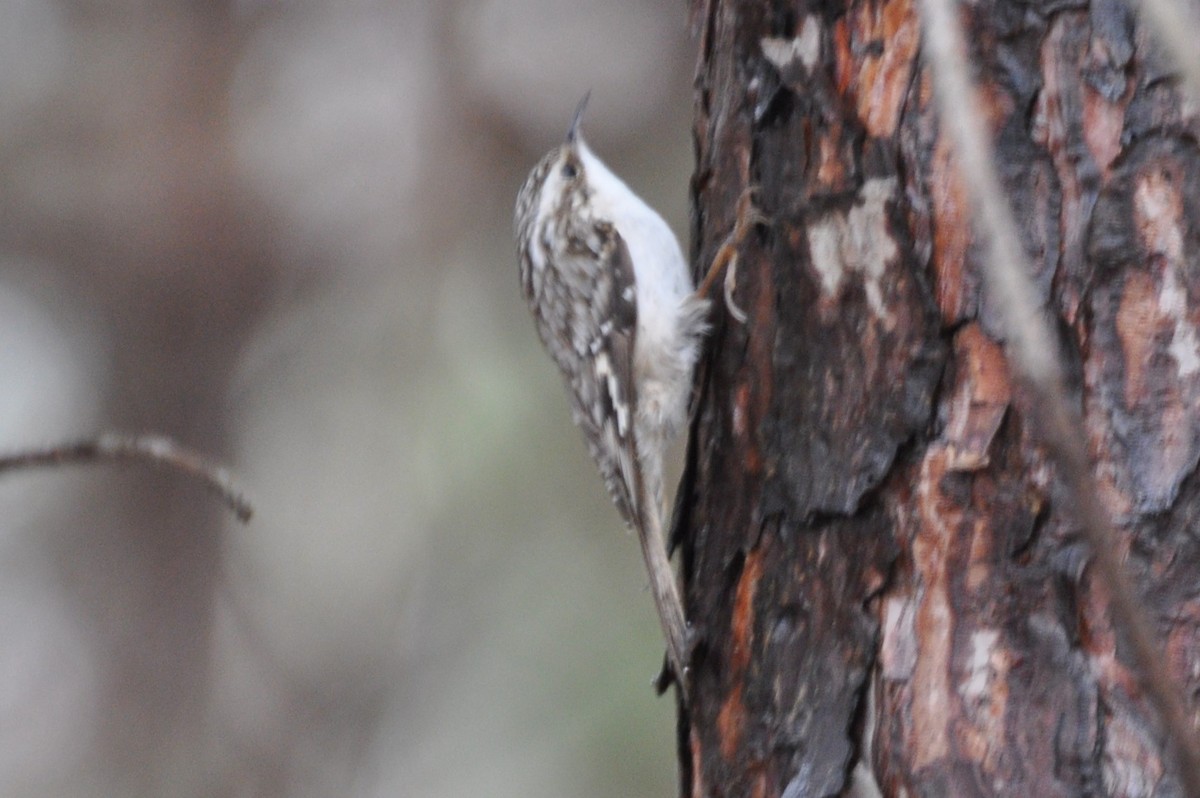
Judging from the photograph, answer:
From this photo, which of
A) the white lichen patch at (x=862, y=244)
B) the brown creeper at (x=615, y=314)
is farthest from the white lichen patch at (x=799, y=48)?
the brown creeper at (x=615, y=314)

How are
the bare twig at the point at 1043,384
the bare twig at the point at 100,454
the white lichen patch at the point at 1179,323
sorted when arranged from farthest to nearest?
the white lichen patch at the point at 1179,323, the bare twig at the point at 100,454, the bare twig at the point at 1043,384

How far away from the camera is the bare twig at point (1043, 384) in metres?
0.59

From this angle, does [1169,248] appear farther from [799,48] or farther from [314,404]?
[314,404]

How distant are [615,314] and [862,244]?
41.5 inches

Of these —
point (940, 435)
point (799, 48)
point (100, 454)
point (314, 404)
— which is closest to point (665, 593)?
point (940, 435)

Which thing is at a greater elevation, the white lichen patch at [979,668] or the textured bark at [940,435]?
the textured bark at [940,435]

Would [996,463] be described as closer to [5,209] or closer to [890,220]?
[890,220]

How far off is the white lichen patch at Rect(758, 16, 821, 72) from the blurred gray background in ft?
8.07

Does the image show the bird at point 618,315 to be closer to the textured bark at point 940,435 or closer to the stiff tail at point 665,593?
the stiff tail at point 665,593

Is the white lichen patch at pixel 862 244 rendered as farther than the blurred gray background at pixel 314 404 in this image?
No

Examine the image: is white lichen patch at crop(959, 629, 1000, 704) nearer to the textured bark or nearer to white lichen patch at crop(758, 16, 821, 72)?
the textured bark

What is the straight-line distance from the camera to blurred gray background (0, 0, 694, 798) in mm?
4219

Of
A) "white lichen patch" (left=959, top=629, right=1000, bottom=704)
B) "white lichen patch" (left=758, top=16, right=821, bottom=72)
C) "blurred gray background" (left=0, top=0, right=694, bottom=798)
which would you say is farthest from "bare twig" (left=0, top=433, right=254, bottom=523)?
"blurred gray background" (left=0, top=0, right=694, bottom=798)

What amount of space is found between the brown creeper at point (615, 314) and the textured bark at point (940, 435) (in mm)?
413
